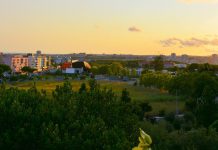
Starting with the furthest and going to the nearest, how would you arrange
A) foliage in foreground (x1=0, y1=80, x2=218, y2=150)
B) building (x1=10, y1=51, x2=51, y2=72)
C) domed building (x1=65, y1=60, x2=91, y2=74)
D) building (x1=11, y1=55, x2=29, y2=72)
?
building (x1=10, y1=51, x2=51, y2=72), building (x1=11, y1=55, x2=29, y2=72), domed building (x1=65, y1=60, x2=91, y2=74), foliage in foreground (x1=0, y1=80, x2=218, y2=150)

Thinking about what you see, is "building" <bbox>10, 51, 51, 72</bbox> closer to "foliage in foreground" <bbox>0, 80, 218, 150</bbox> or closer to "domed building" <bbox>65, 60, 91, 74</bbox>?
"domed building" <bbox>65, 60, 91, 74</bbox>

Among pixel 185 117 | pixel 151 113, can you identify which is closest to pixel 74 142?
pixel 185 117

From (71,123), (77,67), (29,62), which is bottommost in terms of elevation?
(29,62)

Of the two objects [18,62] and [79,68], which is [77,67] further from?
[18,62]

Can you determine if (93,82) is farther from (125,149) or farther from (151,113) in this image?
(151,113)

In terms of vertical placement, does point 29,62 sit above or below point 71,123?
below

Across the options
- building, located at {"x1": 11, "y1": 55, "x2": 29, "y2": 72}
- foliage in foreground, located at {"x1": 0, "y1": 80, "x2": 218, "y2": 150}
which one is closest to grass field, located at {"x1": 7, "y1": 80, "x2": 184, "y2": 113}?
foliage in foreground, located at {"x1": 0, "y1": 80, "x2": 218, "y2": 150}

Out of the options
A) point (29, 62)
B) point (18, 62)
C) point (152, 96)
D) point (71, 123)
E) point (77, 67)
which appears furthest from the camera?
point (29, 62)

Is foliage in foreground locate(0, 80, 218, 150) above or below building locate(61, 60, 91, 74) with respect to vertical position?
above

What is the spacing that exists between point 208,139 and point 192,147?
42.8 inches

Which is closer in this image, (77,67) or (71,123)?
(71,123)

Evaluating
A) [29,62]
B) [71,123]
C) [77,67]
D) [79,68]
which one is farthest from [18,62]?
[71,123]

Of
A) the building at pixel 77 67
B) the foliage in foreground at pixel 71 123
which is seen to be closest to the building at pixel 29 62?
the building at pixel 77 67

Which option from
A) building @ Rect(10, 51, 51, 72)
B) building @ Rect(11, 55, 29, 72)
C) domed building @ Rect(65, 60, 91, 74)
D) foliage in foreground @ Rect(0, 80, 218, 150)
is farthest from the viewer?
building @ Rect(10, 51, 51, 72)
